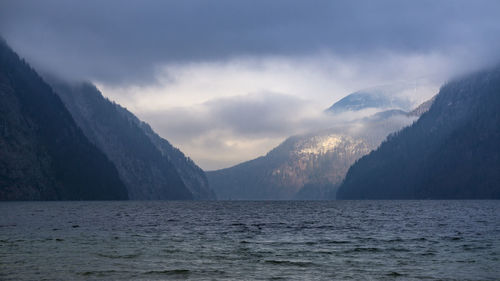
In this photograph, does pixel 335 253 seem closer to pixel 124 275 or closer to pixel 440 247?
pixel 440 247

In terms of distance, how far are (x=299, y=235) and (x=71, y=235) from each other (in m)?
27.5

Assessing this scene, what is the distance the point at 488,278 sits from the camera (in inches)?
1243

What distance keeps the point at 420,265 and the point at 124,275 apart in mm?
21207

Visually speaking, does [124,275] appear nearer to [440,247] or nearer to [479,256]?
[479,256]

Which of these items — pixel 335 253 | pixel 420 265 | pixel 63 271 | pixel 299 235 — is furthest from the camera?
pixel 299 235

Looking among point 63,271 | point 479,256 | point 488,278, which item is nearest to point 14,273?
point 63,271

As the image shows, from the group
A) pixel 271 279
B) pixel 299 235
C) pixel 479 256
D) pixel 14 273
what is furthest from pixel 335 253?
pixel 14 273

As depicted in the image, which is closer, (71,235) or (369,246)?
(369,246)

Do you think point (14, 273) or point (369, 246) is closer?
point (14, 273)

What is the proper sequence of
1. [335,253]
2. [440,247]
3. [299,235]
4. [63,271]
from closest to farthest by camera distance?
[63,271], [335,253], [440,247], [299,235]

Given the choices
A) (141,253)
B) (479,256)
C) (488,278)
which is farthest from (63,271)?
(479,256)

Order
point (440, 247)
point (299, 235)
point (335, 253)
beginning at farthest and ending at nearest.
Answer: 1. point (299, 235)
2. point (440, 247)
3. point (335, 253)

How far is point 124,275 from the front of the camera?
3195 centimetres

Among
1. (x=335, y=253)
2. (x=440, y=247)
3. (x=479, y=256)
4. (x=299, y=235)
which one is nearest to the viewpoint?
(x=479, y=256)
